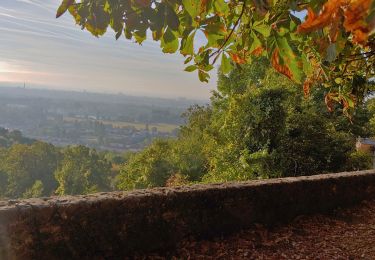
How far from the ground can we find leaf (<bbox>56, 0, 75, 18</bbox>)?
3.35 meters

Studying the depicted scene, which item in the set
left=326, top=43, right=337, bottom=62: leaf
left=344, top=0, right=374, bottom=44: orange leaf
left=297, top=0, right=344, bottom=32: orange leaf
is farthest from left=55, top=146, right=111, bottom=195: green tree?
left=344, top=0, right=374, bottom=44: orange leaf

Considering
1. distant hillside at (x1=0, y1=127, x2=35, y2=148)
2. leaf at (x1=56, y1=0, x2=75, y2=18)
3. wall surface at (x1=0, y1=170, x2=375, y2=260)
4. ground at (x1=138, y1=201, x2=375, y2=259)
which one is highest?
leaf at (x1=56, y1=0, x2=75, y2=18)

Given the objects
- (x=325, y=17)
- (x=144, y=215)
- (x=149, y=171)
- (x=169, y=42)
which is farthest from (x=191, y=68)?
(x=149, y=171)

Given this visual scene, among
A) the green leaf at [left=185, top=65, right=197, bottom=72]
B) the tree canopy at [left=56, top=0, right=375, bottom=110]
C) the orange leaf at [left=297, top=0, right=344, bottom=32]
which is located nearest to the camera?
the orange leaf at [left=297, top=0, right=344, bottom=32]

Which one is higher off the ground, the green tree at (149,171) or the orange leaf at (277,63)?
the orange leaf at (277,63)

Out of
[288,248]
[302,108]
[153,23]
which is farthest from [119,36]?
[302,108]

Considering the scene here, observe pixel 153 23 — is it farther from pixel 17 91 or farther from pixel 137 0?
pixel 17 91

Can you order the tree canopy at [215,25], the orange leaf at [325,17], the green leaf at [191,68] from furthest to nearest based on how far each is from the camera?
the green leaf at [191,68], the tree canopy at [215,25], the orange leaf at [325,17]

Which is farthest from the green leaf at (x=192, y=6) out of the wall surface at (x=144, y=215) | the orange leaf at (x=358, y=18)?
the wall surface at (x=144, y=215)

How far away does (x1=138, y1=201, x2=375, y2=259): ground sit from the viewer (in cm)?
451

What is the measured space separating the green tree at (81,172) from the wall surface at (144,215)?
119 ft

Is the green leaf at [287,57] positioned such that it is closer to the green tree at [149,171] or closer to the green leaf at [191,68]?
the green leaf at [191,68]

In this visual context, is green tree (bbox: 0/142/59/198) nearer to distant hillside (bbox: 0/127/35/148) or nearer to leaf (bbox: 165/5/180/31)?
distant hillside (bbox: 0/127/35/148)

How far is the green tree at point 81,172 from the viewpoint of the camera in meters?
41.7
